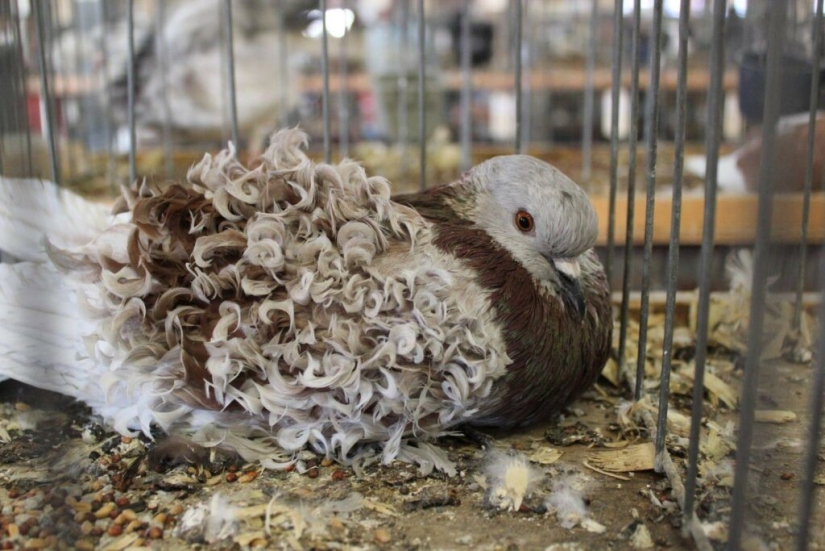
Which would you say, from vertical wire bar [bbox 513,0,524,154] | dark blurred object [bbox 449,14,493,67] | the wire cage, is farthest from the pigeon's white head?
dark blurred object [bbox 449,14,493,67]

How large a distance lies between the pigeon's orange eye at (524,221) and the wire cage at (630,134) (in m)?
0.21

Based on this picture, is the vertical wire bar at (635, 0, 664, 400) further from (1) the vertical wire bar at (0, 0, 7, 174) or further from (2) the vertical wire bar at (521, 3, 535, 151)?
(2) the vertical wire bar at (521, 3, 535, 151)

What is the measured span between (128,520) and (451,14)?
6.00 metres

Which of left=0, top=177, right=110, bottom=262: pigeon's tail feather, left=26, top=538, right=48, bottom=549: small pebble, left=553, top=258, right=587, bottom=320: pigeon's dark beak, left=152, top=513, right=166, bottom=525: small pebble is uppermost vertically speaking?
left=0, top=177, right=110, bottom=262: pigeon's tail feather

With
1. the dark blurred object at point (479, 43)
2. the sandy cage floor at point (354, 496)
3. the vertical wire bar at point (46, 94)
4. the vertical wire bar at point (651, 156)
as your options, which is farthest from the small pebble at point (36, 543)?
the dark blurred object at point (479, 43)

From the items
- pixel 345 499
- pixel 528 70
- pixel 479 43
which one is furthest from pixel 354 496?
pixel 479 43

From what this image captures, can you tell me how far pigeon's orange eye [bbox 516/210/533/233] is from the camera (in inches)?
52.2

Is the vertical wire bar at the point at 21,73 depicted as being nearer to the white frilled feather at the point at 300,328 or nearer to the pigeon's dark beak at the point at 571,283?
the white frilled feather at the point at 300,328

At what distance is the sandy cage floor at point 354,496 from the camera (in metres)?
1.05

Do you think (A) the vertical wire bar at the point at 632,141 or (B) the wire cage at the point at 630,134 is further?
(A) the vertical wire bar at the point at 632,141

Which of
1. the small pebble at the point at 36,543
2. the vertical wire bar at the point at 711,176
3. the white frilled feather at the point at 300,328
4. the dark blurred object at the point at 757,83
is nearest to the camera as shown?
the vertical wire bar at the point at 711,176

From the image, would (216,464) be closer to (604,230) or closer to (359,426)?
(359,426)

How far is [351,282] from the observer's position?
121cm

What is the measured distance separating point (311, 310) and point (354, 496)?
1.02 feet
